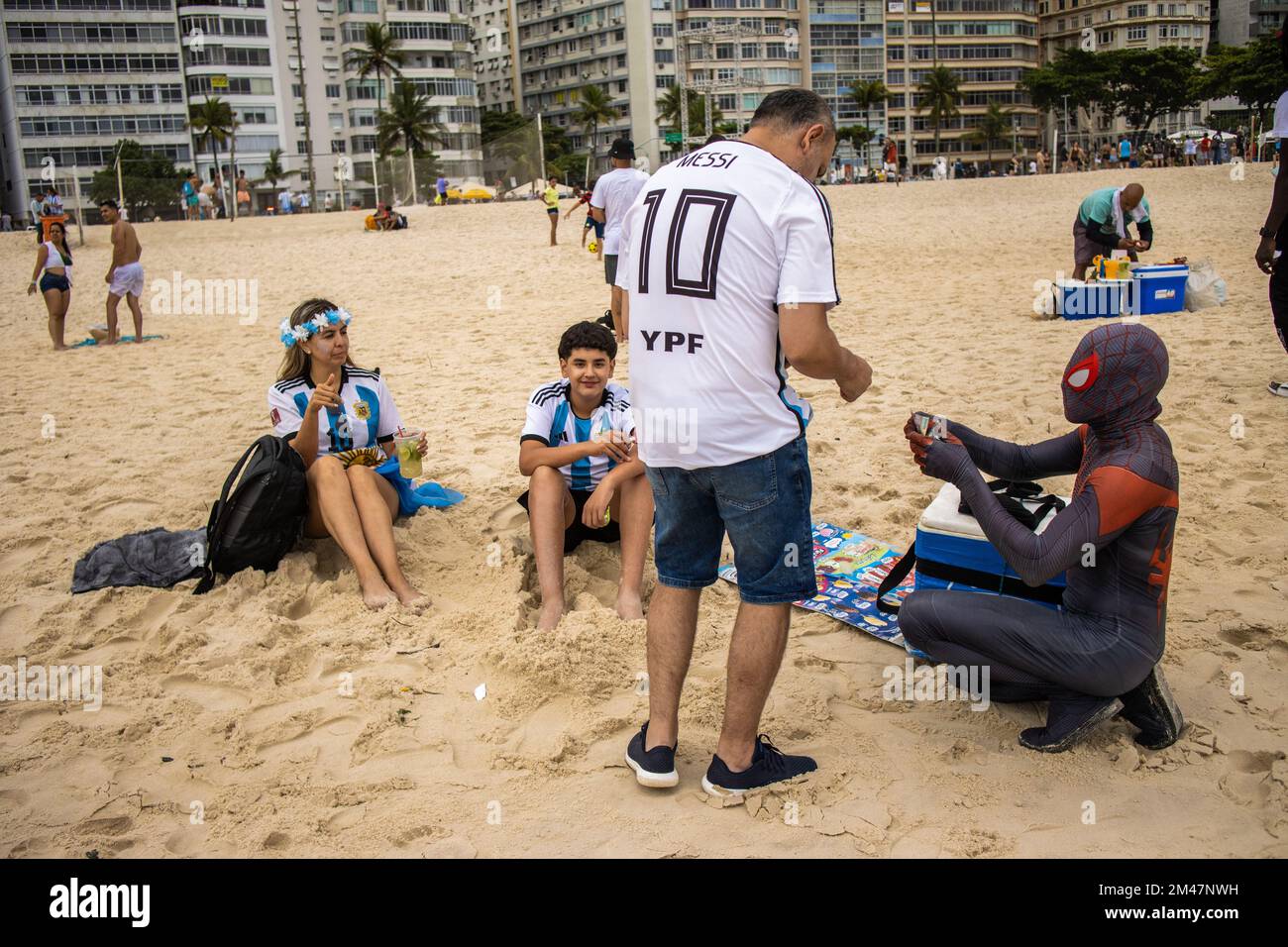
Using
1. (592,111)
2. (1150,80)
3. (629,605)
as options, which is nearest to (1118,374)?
(629,605)

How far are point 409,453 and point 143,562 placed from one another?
1.19 meters

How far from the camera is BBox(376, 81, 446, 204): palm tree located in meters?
62.2

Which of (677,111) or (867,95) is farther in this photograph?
(867,95)

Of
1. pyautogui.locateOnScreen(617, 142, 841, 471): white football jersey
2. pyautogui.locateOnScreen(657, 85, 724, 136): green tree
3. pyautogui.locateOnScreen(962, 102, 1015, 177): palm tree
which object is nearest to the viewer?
pyautogui.locateOnScreen(617, 142, 841, 471): white football jersey

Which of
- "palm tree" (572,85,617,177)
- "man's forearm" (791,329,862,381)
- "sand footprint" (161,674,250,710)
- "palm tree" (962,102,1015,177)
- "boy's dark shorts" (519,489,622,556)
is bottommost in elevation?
"sand footprint" (161,674,250,710)

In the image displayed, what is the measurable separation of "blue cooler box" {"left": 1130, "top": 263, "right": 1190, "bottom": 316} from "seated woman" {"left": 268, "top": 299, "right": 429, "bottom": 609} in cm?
738

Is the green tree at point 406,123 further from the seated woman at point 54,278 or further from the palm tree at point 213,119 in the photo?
the seated woman at point 54,278

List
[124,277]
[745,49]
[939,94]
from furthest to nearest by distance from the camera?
1. [939,94]
2. [745,49]
3. [124,277]

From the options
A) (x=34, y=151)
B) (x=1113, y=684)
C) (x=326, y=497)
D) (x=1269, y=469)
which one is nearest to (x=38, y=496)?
(x=326, y=497)

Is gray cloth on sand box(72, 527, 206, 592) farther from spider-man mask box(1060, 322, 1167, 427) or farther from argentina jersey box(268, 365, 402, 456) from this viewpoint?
spider-man mask box(1060, 322, 1167, 427)

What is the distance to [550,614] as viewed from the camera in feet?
12.0

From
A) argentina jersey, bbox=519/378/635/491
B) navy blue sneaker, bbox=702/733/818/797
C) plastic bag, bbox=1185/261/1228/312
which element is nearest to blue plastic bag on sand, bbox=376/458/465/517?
argentina jersey, bbox=519/378/635/491

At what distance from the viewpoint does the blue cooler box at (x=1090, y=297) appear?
29.5ft

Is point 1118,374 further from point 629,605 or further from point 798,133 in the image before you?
point 629,605
